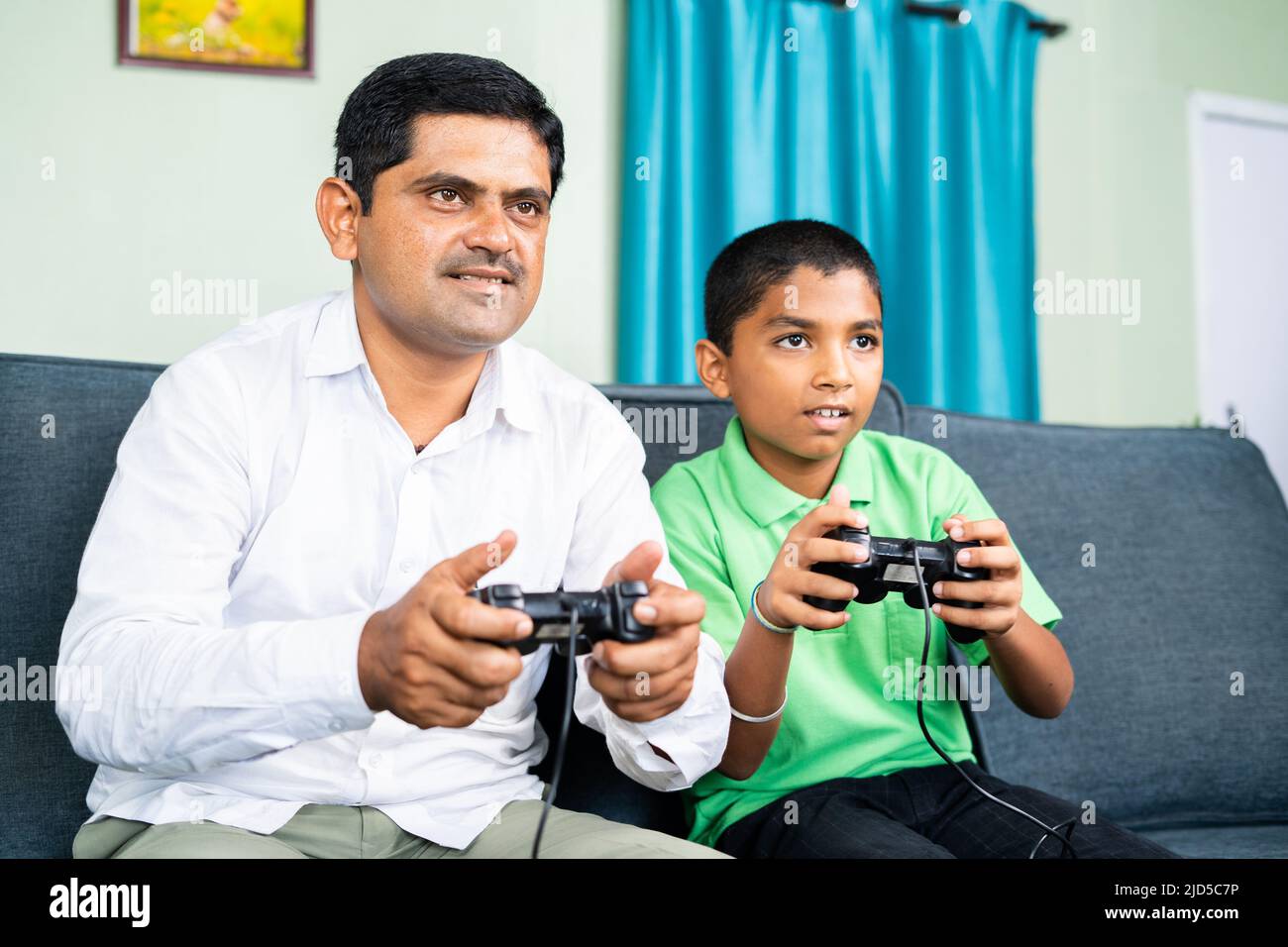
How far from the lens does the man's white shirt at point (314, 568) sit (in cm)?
92

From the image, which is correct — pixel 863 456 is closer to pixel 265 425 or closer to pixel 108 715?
pixel 265 425

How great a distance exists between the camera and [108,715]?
93 cm

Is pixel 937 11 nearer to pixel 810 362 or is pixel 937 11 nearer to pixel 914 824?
pixel 810 362

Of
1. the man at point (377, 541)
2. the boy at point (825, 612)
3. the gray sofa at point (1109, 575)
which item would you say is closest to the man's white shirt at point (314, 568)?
the man at point (377, 541)

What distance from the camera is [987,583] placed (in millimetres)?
1103

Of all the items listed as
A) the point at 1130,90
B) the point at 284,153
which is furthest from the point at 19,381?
the point at 1130,90

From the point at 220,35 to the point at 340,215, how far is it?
4.40 ft

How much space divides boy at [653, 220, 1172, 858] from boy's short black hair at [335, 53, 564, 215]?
369 millimetres

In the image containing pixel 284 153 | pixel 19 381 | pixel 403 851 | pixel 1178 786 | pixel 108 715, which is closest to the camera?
pixel 108 715

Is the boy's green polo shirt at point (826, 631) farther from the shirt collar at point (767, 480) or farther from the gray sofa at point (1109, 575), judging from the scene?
the gray sofa at point (1109, 575)

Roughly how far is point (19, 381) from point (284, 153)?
3.87 ft

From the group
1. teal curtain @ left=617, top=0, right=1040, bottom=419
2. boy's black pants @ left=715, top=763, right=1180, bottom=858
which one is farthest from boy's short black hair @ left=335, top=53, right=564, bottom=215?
teal curtain @ left=617, top=0, right=1040, bottom=419

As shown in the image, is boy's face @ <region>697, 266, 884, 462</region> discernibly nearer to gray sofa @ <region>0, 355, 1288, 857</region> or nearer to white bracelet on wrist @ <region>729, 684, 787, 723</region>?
gray sofa @ <region>0, 355, 1288, 857</region>

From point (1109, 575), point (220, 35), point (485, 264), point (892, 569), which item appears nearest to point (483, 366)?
point (485, 264)
